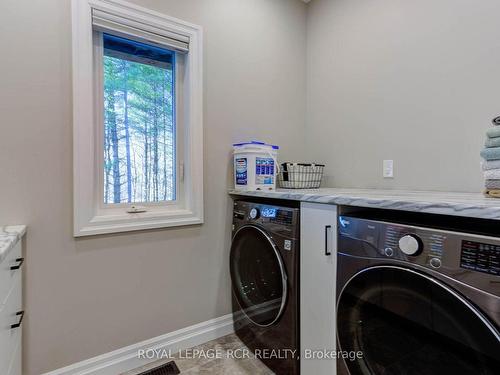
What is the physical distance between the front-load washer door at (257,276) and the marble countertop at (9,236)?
3.64 ft

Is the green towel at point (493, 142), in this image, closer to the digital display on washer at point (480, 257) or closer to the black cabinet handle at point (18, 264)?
the digital display on washer at point (480, 257)

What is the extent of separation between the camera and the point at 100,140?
1.58m

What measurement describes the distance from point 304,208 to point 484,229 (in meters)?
0.67

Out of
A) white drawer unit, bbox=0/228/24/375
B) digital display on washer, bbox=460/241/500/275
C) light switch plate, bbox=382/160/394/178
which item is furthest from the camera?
light switch plate, bbox=382/160/394/178

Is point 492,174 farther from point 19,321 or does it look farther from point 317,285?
point 19,321

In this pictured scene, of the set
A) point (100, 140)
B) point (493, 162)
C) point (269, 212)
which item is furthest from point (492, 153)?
point (100, 140)

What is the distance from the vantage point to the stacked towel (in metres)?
1.04

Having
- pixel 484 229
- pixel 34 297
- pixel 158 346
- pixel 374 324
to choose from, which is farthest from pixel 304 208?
pixel 34 297

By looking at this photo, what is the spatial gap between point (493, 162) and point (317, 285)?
2.87 ft

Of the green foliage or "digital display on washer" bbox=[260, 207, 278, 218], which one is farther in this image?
the green foliage

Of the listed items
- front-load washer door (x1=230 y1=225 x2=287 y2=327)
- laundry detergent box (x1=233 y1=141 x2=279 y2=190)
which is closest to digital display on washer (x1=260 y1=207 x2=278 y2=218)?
front-load washer door (x1=230 y1=225 x2=287 y2=327)

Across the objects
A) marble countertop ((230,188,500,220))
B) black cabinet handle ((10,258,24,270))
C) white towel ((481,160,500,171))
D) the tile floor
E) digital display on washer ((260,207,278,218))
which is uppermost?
white towel ((481,160,500,171))

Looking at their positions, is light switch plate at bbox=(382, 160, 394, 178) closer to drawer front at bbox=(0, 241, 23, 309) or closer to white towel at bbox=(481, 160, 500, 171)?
white towel at bbox=(481, 160, 500, 171)

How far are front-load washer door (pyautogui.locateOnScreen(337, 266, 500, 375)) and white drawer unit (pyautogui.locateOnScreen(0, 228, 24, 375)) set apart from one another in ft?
4.15
